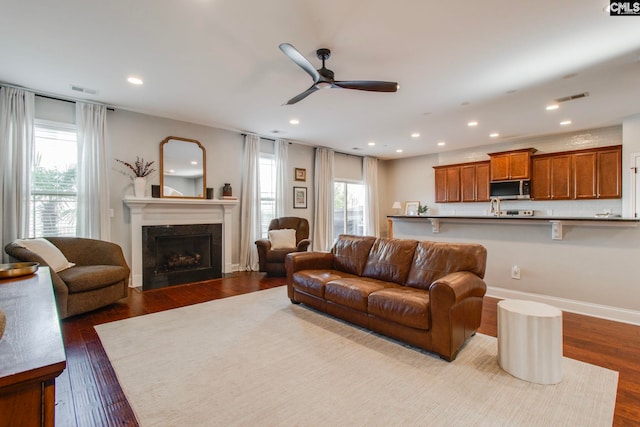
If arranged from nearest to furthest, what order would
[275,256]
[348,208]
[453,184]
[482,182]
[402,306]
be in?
1. [402,306]
2. [275,256]
3. [482,182]
4. [453,184]
5. [348,208]

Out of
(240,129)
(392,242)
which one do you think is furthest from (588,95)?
(240,129)

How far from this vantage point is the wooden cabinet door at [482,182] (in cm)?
707

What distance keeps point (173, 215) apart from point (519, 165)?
7.03 meters

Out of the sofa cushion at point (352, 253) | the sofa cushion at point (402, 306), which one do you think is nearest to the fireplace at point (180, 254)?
the sofa cushion at point (352, 253)

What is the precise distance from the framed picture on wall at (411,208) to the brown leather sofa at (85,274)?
6.99 m

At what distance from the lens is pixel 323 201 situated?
7.31 metres

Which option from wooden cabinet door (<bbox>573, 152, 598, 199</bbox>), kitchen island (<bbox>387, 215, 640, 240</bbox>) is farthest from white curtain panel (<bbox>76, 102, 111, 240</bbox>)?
wooden cabinet door (<bbox>573, 152, 598, 199</bbox>)

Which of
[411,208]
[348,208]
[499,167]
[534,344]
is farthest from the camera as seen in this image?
[411,208]

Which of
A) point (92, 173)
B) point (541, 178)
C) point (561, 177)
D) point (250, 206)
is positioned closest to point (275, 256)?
point (250, 206)

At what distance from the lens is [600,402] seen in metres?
1.84

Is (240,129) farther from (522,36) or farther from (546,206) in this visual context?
(546,206)

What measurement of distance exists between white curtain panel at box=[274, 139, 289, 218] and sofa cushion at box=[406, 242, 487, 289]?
380 cm

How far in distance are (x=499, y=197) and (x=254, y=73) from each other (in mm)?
5944

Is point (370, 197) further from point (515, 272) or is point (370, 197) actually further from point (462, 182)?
point (515, 272)
